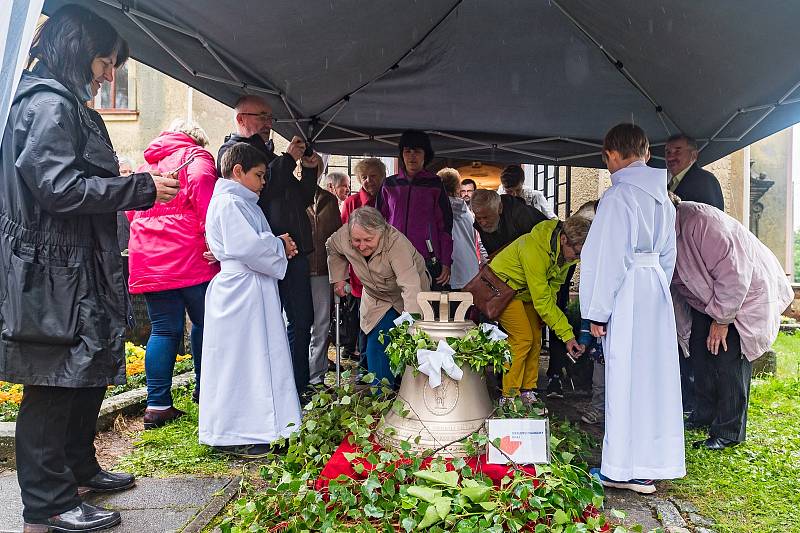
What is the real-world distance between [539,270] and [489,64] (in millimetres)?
2017

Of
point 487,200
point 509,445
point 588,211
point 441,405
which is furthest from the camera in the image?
point 487,200

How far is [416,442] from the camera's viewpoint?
10.3 feet

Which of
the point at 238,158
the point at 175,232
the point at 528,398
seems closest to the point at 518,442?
the point at 528,398

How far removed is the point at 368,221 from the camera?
445 centimetres

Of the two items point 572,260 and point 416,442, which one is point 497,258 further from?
point 416,442

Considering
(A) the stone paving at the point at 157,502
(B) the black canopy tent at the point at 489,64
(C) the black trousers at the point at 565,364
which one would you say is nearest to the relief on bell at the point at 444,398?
(A) the stone paving at the point at 157,502

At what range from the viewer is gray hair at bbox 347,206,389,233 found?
444cm

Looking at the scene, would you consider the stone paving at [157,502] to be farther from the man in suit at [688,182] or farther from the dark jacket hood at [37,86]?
the man in suit at [688,182]

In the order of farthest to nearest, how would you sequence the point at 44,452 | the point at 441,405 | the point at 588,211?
the point at 588,211, the point at 441,405, the point at 44,452

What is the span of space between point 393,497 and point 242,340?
1.54 meters

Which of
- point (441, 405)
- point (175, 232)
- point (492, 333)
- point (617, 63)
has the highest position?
point (617, 63)

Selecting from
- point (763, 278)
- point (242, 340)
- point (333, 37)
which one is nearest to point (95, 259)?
point (242, 340)

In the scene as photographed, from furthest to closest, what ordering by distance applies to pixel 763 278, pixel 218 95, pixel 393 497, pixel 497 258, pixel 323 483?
pixel 218 95 < pixel 497 258 < pixel 763 278 < pixel 323 483 < pixel 393 497

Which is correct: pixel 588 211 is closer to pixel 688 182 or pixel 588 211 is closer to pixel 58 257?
pixel 688 182
